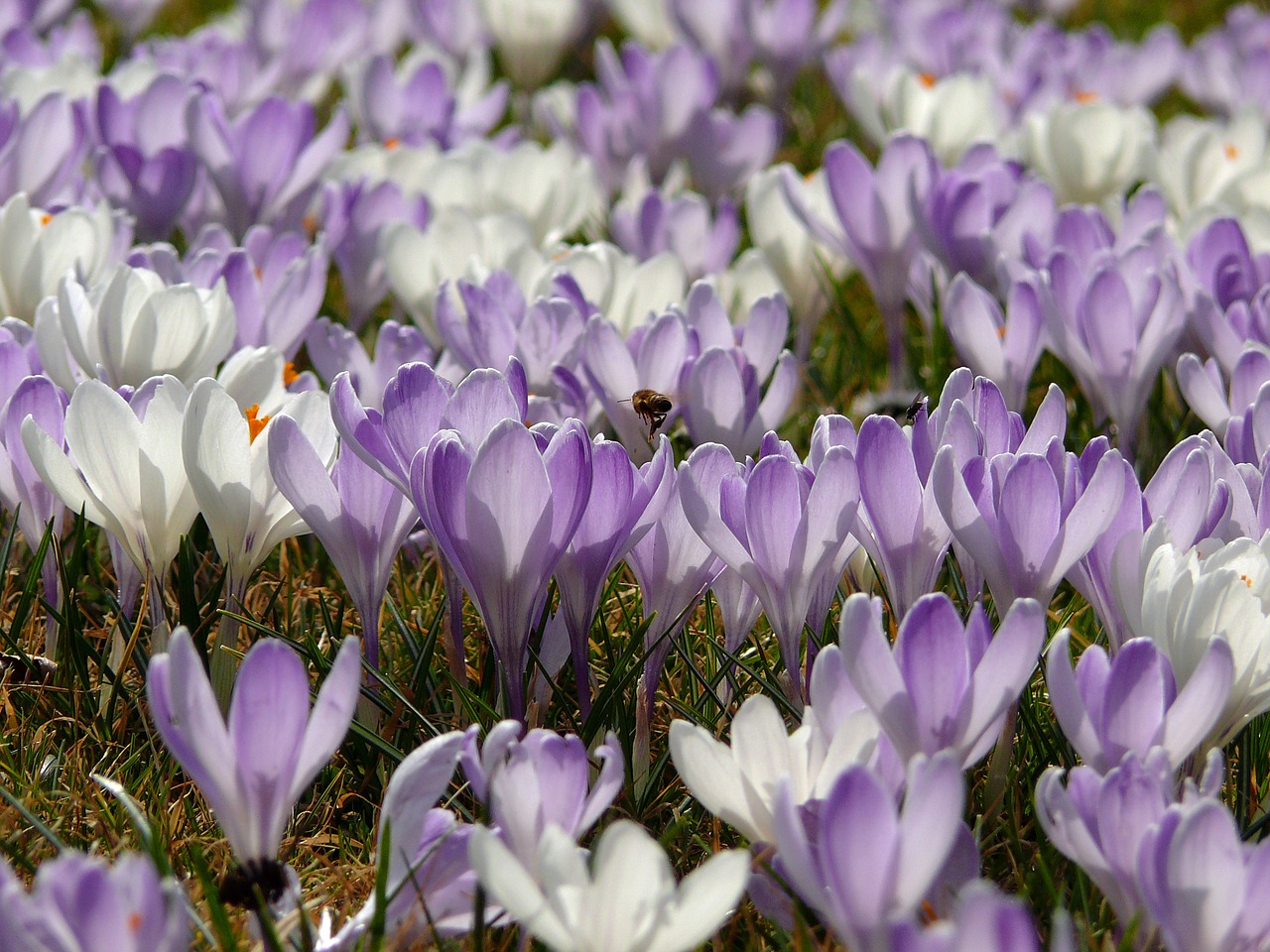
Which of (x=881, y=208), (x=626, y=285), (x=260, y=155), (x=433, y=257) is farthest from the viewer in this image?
(x=260, y=155)

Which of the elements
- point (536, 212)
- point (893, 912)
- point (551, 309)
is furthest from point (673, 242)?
point (893, 912)

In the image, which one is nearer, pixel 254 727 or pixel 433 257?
pixel 254 727

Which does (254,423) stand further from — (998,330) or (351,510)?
(998,330)

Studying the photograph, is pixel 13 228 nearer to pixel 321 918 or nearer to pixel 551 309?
pixel 551 309

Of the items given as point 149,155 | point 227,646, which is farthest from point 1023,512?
point 149,155

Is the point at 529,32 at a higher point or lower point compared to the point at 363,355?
higher

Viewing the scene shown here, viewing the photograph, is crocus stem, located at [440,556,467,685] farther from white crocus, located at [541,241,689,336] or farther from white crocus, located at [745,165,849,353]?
white crocus, located at [745,165,849,353]

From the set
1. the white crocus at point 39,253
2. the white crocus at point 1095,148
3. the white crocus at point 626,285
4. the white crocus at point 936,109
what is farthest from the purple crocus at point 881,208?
the white crocus at point 39,253
